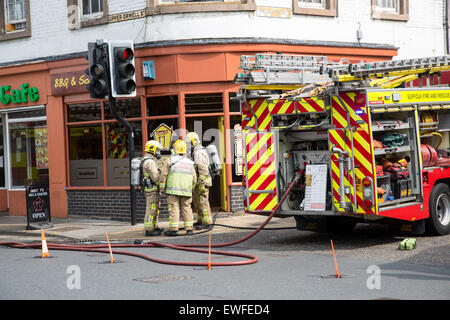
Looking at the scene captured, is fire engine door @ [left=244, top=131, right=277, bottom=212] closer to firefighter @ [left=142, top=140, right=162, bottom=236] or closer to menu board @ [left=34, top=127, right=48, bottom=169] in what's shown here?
firefighter @ [left=142, top=140, right=162, bottom=236]

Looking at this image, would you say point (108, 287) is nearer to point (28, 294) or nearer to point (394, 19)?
point (28, 294)

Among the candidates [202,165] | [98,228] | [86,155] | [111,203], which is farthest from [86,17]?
[202,165]

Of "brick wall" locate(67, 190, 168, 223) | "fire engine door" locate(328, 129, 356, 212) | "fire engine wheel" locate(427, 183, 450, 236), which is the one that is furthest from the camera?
"brick wall" locate(67, 190, 168, 223)

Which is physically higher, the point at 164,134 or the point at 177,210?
the point at 164,134

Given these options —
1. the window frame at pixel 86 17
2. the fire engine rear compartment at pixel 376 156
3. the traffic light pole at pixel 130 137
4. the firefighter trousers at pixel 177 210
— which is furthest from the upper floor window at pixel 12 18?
the fire engine rear compartment at pixel 376 156

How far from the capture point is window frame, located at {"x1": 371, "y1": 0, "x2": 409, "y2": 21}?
1848 cm

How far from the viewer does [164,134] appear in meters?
16.2

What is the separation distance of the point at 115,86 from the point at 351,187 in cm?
558

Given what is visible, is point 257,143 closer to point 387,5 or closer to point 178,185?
point 178,185

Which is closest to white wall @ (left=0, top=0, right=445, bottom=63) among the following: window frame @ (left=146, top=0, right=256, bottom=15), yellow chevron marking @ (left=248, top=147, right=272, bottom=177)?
window frame @ (left=146, top=0, right=256, bottom=15)

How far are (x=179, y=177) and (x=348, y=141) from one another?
12.3 ft

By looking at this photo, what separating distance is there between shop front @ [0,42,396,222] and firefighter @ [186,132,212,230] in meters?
1.94

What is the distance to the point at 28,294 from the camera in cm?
754
